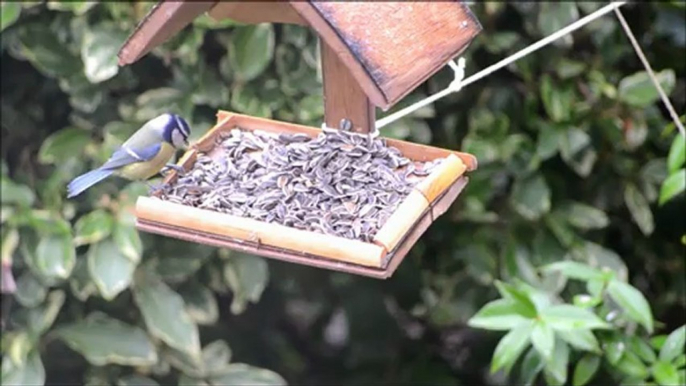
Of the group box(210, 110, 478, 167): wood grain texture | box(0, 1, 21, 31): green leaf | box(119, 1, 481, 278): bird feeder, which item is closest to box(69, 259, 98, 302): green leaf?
box(0, 1, 21, 31): green leaf

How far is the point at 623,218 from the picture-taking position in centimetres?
247

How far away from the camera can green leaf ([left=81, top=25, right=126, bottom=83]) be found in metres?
1.86

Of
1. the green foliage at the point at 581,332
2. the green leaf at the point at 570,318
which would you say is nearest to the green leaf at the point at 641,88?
the green foliage at the point at 581,332

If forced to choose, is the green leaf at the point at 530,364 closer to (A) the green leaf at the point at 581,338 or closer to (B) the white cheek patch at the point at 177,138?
(A) the green leaf at the point at 581,338

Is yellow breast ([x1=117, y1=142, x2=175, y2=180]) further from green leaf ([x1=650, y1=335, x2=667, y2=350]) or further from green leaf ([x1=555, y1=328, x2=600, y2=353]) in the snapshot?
green leaf ([x1=650, y1=335, x2=667, y2=350])

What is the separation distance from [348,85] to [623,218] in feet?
4.75

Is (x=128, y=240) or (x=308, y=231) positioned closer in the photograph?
(x=308, y=231)

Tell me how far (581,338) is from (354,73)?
0.78m

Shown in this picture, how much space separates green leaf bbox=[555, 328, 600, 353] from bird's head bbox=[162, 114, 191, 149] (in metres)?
0.72

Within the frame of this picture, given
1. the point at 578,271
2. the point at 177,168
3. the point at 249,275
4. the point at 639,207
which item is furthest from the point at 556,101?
the point at 177,168

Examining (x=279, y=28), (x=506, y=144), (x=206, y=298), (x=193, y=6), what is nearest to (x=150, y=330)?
(x=206, y=298)

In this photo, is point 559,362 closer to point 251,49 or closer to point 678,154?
point 678,154

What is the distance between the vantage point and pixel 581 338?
5.28 feet

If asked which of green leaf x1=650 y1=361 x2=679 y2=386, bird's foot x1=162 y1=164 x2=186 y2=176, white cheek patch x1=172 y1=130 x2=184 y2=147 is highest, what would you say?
white cheek patch x1=172 y1=130 x2=184 y2=147
